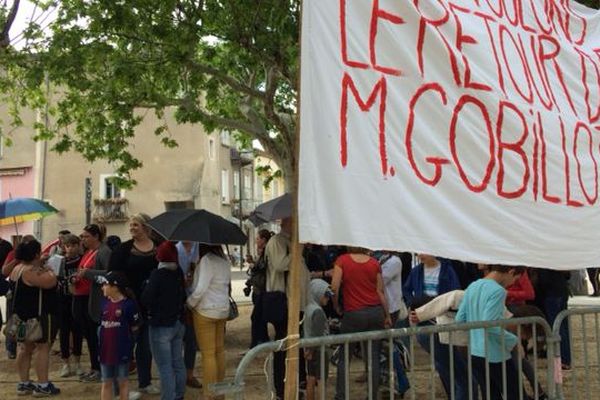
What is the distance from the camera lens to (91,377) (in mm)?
8352

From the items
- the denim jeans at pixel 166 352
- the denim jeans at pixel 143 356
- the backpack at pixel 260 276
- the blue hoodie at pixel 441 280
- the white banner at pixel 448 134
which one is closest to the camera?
the white banner at pixel 448 134

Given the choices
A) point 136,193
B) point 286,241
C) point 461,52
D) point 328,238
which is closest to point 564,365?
point 286,241

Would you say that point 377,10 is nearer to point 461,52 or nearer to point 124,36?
point 461,52

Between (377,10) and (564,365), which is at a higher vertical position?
(377,10)

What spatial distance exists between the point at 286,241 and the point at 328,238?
11.6 ft

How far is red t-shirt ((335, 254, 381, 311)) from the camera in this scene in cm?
640

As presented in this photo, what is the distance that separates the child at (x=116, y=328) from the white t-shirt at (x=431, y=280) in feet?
9.64

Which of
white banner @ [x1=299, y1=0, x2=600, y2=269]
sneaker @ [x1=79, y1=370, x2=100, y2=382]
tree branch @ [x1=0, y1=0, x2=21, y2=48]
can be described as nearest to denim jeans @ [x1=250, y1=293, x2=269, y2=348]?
sneaker @ [x1=79, y1=370, x2=100, y2=382]

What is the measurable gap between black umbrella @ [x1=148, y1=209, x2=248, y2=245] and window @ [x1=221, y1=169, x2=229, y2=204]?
1549 inches

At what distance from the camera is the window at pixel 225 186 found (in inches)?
1820

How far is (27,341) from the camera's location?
7289 mm

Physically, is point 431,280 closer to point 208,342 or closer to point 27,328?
point 208,342

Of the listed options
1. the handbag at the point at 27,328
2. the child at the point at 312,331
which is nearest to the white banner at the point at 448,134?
the child at the point at 312,331

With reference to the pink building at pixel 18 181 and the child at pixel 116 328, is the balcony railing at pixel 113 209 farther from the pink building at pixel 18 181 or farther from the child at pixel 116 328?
the child at pixel 116 328
